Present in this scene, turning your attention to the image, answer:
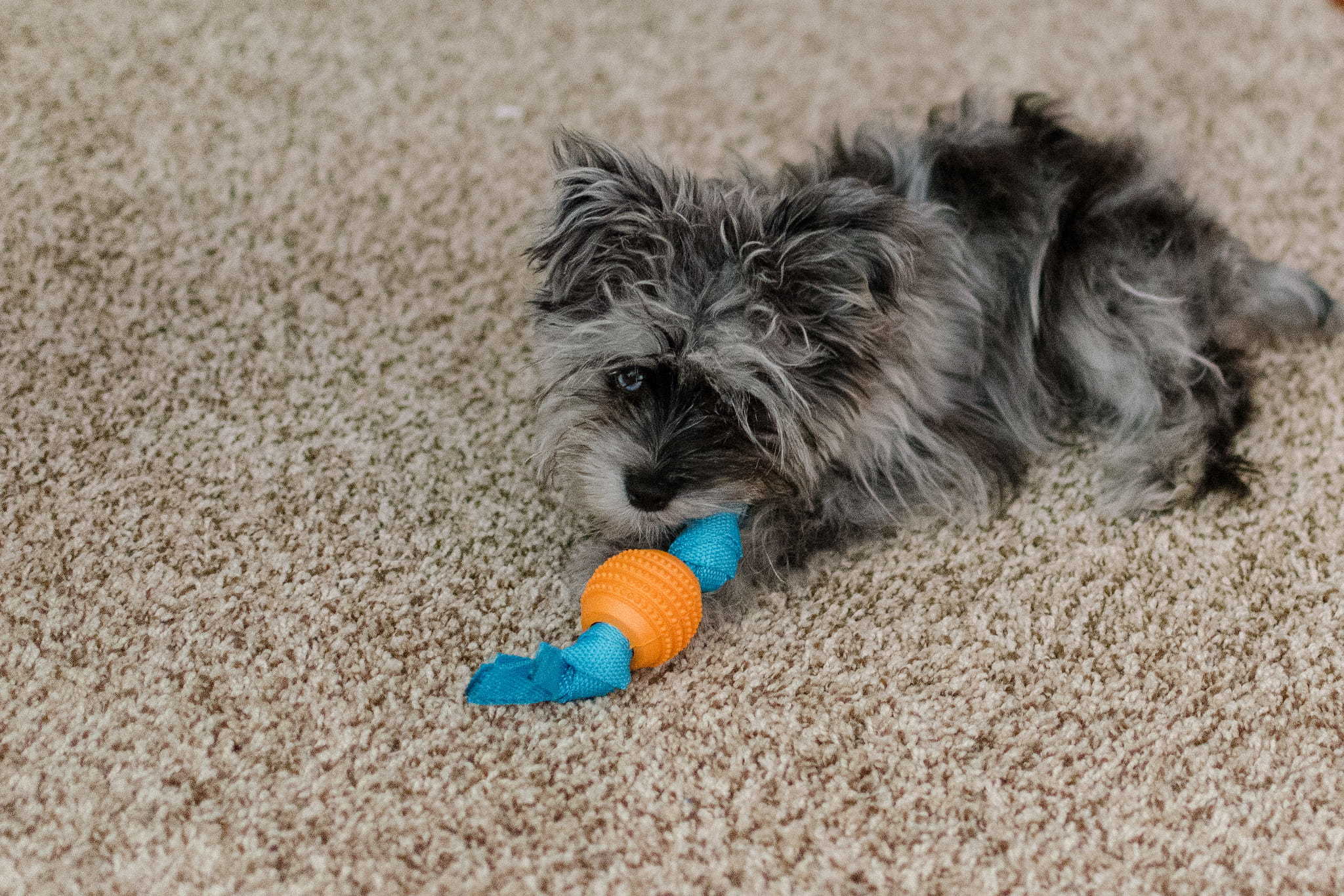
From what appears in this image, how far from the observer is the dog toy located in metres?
1.80

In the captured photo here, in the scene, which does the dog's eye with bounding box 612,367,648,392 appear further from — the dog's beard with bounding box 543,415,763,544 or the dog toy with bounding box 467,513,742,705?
the dog toy with bounding box 467,513,742,705

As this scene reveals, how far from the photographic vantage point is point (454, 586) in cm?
212

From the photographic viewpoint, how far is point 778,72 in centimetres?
346

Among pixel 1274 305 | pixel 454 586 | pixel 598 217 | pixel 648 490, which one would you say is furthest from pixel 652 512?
pixel 1274 305

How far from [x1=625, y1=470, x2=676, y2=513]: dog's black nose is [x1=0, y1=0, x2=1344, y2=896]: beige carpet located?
0.99ft

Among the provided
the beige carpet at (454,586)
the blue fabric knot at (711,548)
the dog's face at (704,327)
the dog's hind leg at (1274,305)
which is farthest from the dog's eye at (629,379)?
the dog's hind leg at (1274,305)

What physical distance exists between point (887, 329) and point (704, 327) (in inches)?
14.0

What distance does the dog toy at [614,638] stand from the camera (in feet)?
5.90

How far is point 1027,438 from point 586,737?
122 centimetres

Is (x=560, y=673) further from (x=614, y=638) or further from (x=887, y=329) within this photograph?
(x=887, y=329)

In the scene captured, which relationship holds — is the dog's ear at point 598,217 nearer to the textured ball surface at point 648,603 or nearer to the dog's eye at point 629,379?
the dog's eye at point 629,379

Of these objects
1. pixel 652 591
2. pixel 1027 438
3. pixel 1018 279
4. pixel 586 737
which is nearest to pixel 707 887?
pixel 586 737

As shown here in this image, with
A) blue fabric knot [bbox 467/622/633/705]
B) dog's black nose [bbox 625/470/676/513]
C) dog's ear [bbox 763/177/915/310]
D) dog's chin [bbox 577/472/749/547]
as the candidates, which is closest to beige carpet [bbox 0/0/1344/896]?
blue fabric knot [bbox 467/622/633/705]

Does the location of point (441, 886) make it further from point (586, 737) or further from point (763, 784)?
point (763, 784)
